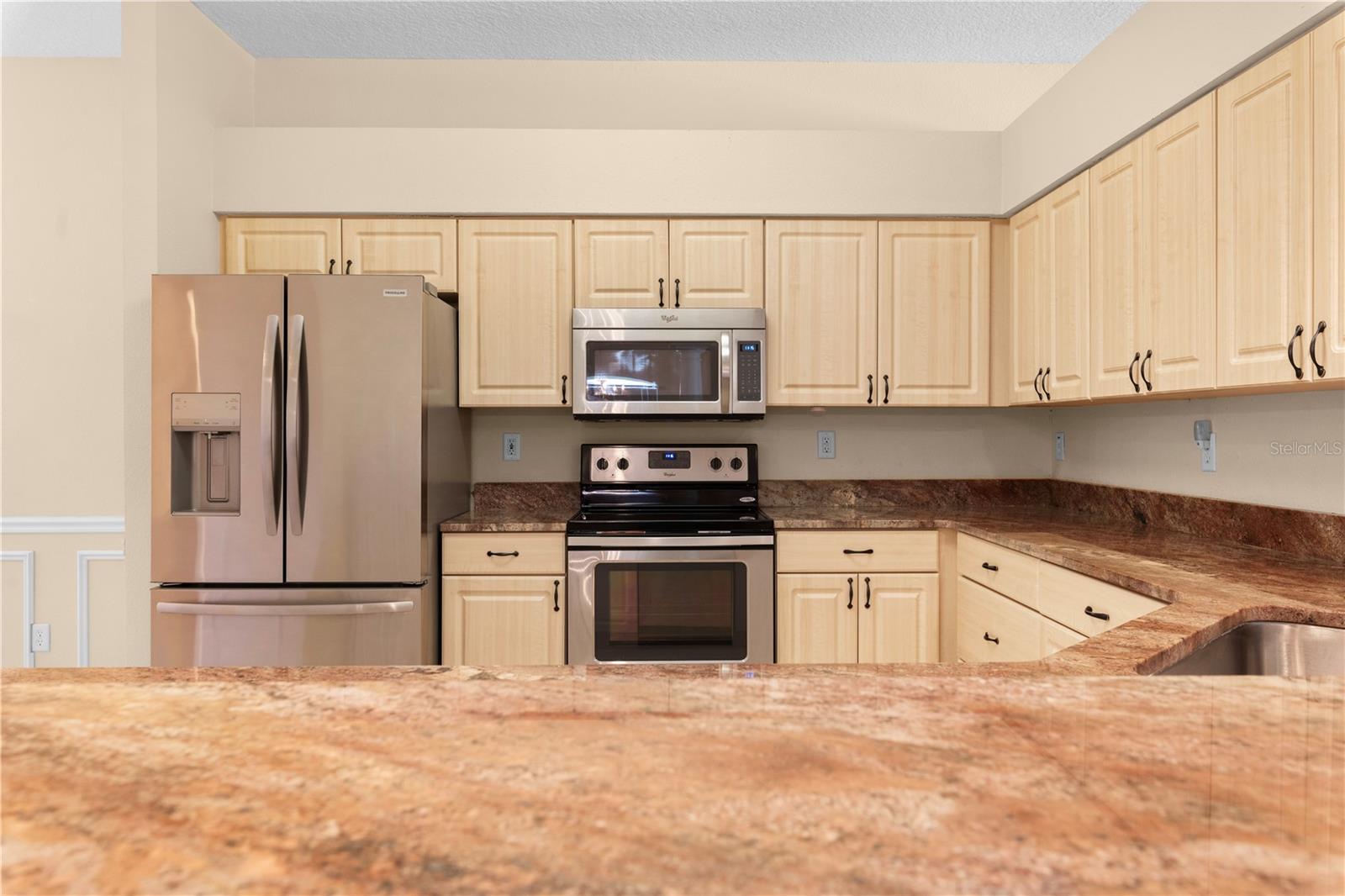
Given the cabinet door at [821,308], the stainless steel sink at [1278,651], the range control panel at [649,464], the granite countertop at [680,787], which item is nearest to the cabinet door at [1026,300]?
the cabinet door at [821,308]

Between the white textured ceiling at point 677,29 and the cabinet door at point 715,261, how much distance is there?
0.80 meters

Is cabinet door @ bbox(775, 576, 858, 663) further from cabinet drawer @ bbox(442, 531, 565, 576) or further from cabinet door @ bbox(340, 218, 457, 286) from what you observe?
cabinet door @ bbox(340, 218, 457, 286)

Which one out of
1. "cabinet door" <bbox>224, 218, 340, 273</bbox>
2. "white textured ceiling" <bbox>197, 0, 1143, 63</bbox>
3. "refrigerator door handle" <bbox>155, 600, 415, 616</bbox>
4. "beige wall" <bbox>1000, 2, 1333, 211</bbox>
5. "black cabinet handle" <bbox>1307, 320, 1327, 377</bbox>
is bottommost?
"refrigerator door handle" <bbox>155, 600, 415, 616</bbox>

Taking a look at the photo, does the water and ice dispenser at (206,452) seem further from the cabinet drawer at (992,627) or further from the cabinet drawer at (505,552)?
the cabinet drawer at (992,627)

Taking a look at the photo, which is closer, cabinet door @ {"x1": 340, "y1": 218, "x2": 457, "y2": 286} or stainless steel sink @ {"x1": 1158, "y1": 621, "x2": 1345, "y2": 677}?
stainless steel sink @ {"x1": 1158, "y1": 621, "x2": 1345, "y2": 677}

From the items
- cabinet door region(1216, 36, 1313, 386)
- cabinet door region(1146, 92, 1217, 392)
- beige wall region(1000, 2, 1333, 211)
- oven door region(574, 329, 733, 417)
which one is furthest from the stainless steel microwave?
cabinet door region(1216, 36, 1313, 386)

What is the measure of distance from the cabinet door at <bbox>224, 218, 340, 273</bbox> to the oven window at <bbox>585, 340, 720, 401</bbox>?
43.8 inches

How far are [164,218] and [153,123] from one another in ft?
1.03

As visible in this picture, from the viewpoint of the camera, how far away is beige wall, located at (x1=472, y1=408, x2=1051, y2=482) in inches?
129

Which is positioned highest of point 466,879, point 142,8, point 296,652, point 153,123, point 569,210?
point 142,8

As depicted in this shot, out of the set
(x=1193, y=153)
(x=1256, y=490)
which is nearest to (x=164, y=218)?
(x=1193, y=153)

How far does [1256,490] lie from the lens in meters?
2.14

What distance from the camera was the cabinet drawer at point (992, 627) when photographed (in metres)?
2.24

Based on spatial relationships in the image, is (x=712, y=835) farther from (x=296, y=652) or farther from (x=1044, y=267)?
(x=1044, y=267)
